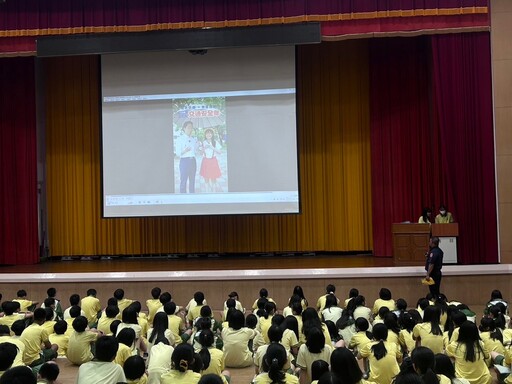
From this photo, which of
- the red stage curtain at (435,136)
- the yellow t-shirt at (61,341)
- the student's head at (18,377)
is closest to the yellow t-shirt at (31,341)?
the yellow t-shirt at (61,341)

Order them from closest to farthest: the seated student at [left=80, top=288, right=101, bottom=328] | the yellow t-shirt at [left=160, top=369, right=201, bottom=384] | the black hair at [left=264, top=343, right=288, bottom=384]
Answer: the black hair at [left=264, top=343, right=288, bottom=384] < the yellow t-shirt at [left=160, top=369, right=201, bottom=384] < the seated student at [left=80, top=288, right=101, bottom=328]

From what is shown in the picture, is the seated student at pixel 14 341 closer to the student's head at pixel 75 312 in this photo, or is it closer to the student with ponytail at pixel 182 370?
the student's head at pixel 75 312

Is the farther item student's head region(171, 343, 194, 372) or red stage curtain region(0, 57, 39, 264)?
red stage curtain region(0, 57, 39, 264)

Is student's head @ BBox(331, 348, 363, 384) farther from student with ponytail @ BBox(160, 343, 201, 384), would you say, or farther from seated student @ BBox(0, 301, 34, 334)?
seated student @ BBox(0, 301, 34, 334)

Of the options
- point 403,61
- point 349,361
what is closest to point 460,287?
point 403,61

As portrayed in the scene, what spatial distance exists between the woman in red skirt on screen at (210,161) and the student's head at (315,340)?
614 cm

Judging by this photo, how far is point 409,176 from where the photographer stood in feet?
35.8

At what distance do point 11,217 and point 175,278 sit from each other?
13.4ft

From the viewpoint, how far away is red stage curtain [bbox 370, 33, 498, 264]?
30.0 feet

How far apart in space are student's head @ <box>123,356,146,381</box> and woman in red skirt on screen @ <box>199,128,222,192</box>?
6400 millimetres

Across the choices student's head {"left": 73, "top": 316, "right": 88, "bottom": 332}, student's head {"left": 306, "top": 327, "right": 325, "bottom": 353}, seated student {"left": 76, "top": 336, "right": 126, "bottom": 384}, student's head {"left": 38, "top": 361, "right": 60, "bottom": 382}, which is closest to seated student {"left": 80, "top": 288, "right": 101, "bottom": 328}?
student's head {"left": 73, "top": 316, "right": 88, "bottom": 332}

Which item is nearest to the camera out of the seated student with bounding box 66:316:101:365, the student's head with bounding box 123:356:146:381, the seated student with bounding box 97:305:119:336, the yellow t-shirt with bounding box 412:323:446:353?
the student's head with bounding box 123:356:146:381

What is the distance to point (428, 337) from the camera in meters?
4.65

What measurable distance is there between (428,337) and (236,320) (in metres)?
1.51
